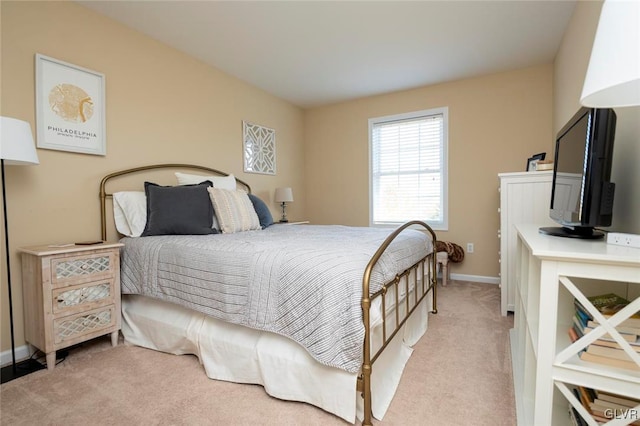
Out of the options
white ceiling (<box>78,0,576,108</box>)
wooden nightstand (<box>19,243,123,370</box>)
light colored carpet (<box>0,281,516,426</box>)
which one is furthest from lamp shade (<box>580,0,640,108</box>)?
wooden nightstand (<box>19,243,123,370</box>)

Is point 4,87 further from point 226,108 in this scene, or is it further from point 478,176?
point 478,176

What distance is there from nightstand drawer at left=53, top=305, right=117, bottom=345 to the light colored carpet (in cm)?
18

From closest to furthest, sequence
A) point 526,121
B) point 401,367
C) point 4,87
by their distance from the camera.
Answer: point 401,367
point 4,87
point 526,121

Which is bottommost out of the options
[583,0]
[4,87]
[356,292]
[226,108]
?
[356,292]

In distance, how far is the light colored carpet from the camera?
55.1 inches

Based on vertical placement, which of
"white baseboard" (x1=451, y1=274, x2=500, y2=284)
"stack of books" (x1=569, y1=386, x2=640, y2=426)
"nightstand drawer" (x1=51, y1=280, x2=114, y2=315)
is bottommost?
"white baseboard" (x1=451, y1=274, x2=500, y2=284)

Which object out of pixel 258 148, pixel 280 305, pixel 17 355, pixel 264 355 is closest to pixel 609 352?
pixel 280 305

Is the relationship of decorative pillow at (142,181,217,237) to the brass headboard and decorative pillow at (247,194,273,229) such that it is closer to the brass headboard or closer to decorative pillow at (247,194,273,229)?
the brass headboard

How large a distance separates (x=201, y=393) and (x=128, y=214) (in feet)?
4.85

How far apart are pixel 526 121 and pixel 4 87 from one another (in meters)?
4.53

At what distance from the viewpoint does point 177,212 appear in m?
2.34

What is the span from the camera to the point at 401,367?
1784 mm

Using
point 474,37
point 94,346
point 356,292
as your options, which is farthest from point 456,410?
point 474,37

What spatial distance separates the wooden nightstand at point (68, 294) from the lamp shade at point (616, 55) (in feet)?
8.01
